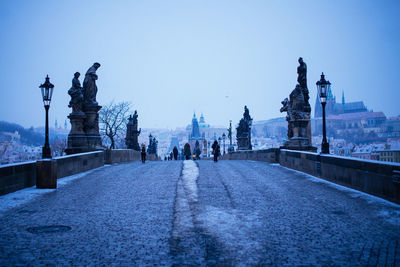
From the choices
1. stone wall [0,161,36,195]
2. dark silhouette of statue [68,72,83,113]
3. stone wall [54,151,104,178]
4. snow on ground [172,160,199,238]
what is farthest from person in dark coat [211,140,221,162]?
stone wall [0,161,36,195]

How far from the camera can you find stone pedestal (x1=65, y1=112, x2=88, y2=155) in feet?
62.8

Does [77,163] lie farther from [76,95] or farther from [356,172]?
[356,172]

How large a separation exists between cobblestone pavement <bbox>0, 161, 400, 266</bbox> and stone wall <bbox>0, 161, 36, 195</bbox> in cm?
90

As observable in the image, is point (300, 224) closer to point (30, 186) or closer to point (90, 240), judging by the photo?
point (90, 240)

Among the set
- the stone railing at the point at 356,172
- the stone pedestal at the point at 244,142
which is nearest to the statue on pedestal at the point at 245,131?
the stone pedestal at the point at 244,142

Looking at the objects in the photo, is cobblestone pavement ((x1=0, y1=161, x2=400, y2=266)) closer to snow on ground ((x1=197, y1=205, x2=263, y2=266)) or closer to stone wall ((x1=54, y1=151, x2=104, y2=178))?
snow on ground ((x1=197, y1=205, x2=263, y2=266))

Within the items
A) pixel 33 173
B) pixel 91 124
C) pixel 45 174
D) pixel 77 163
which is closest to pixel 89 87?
pixel 91 124

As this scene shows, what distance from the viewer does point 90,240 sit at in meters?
5.17

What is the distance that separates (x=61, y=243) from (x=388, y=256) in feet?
12.6

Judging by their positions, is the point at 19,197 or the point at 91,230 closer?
the point at 91,230

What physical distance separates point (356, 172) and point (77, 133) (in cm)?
1364

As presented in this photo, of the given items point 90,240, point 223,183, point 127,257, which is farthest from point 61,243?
point 223,183

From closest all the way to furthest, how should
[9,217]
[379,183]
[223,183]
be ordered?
[9,217]
[379,183]
[223,183]

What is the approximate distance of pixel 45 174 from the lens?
10648 millimetres
